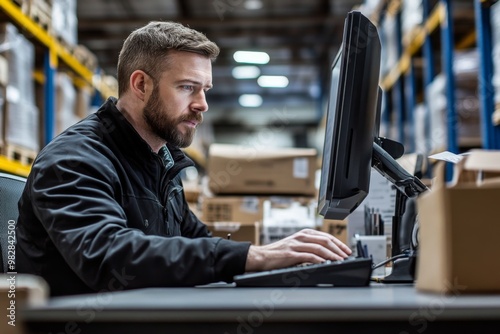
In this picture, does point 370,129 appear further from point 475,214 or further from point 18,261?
point 18,261

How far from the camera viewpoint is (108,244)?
4.67 ft

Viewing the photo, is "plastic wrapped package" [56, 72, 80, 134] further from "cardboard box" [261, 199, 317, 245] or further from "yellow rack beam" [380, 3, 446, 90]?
"yellow rack beam" [380, 3, 446, 90]

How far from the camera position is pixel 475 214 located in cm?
104

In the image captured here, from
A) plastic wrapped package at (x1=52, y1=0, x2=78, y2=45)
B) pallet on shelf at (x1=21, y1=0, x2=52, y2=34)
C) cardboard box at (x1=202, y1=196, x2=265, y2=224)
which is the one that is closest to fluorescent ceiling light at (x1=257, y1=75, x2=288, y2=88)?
plastic wrapped package at (x1=52, y1=0, x2=78, y2=45)

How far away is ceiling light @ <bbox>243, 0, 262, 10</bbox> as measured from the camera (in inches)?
406

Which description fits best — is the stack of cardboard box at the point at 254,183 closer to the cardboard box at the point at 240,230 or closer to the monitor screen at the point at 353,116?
the cardboard box at the point at 240,230

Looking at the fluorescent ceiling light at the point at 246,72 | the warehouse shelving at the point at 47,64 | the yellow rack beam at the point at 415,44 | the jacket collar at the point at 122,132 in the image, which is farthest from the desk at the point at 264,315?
the fluorescent ceiling light at the point at 246,72

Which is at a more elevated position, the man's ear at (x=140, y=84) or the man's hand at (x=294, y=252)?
the man's ear at (x=140, y=84)

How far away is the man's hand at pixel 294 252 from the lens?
1416 millimetres

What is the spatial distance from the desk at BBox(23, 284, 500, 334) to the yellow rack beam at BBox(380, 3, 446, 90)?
406 centimetres

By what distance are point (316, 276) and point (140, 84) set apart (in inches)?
44.6

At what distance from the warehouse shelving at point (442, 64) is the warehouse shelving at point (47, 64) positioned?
2.78m

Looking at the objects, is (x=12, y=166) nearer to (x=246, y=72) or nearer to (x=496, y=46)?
(x=496, y=46)

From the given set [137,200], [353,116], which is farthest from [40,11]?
[353,116]
